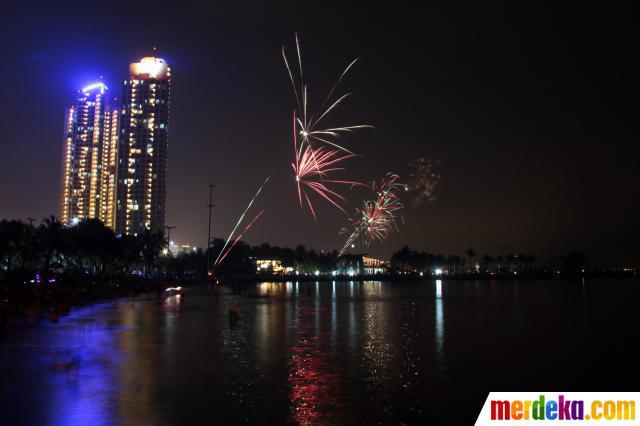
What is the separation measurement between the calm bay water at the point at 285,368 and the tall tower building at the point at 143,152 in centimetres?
16446

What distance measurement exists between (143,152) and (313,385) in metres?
190

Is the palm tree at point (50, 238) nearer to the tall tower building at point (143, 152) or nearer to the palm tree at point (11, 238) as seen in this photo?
the palm tree at point (11, 238)

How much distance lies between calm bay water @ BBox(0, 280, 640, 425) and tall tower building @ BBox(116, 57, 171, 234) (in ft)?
540

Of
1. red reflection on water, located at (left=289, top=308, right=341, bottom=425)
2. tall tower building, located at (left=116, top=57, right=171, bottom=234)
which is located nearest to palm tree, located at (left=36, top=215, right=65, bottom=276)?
red reflection on water, located at (left=289, top=308, right=341, bottom=425)

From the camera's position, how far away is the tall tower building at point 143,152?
190 meters

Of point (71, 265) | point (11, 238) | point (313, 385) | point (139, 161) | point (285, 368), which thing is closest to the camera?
point (313, 385)

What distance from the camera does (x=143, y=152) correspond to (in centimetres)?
19325

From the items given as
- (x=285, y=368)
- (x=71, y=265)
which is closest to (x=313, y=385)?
(x=285, y=368)

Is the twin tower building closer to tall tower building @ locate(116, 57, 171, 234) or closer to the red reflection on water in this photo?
tall tower building @ locate(116, 57, 171, 234)

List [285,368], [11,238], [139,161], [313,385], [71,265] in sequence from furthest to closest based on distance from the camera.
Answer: [139,161]
[71,265]
[11,238]
[285,368]
[313,385]

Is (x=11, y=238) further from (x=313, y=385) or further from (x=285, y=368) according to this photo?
(x=313, y=385)

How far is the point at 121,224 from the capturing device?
190 meters

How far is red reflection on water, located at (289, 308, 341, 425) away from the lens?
39.5ft

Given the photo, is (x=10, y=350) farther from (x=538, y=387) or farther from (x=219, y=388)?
(x=538, y=387)
